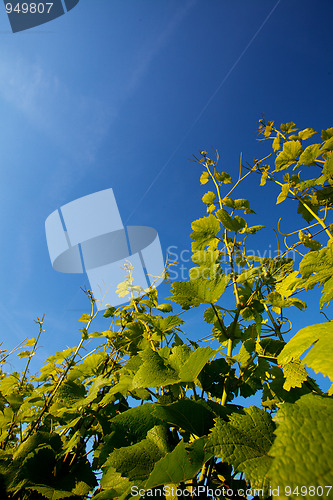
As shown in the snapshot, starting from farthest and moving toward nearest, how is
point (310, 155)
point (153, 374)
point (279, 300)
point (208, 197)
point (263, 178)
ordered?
point (263, 178), point (208, 197), point (310, 155), point (279, 300), point (153, 374)

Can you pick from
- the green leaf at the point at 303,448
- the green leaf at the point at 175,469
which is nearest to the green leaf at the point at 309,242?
the green leaf at the point at 303,448

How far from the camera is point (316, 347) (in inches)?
18.2

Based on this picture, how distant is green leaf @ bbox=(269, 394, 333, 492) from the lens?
Result: 27cm

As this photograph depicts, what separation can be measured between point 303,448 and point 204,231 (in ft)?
2.40

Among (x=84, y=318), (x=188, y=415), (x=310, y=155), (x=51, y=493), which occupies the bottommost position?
(x=51, y=493)

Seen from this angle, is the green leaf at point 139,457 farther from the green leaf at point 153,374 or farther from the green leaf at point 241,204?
the green leaf at point 241,204

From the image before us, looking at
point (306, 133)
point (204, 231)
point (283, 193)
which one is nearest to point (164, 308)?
point (204, 231)

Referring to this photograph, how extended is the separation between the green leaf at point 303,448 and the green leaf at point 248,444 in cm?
9

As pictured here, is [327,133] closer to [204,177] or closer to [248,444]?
[204,177]

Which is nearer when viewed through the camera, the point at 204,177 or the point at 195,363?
the point at 195,363

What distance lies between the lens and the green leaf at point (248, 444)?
1.22 ft

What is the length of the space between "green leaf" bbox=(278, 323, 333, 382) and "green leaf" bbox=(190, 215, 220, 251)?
0.49 m

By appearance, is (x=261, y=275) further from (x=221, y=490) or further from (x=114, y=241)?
(x=114, y=241)

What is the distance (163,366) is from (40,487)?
0.50 meters
